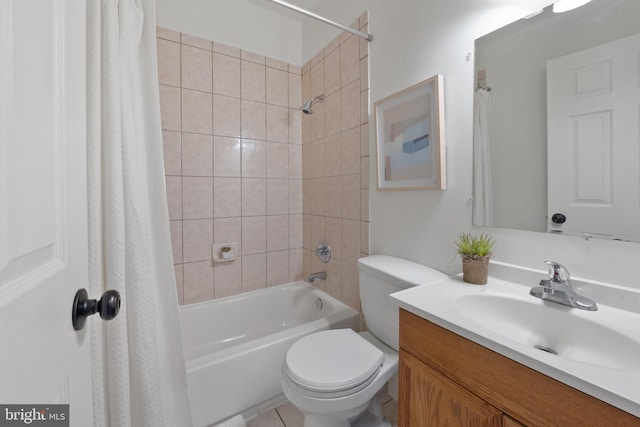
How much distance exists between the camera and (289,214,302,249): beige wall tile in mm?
2176

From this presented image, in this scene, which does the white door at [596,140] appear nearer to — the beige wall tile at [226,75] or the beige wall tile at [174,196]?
the beige wall tile at [226,75]

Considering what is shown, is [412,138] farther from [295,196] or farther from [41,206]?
[41,206]

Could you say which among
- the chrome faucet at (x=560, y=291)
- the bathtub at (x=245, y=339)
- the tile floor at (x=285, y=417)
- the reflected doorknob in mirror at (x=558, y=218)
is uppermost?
the reflected doorknob in mirror at (x=558, y=218)

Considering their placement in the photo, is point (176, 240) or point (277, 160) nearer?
point (176, 240)

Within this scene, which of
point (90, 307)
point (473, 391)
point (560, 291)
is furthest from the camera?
point (560, 291)

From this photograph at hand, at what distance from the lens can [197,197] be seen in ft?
5.87

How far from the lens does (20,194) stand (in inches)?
10.9

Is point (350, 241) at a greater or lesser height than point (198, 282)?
greater

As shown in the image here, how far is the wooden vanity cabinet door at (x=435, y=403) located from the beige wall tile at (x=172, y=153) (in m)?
1.67

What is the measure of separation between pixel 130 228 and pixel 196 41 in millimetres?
1555

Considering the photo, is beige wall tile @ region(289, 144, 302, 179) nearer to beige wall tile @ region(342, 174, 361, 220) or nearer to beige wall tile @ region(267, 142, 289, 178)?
beige wall tile @ region(267, 142, 289, 178)

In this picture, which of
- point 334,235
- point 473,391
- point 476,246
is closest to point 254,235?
point 334,235

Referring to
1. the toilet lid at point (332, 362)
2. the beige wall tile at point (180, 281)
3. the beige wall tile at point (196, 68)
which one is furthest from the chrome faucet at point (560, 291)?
the beige wall tile at point (196, 68)

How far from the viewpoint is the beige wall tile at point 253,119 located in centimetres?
194
